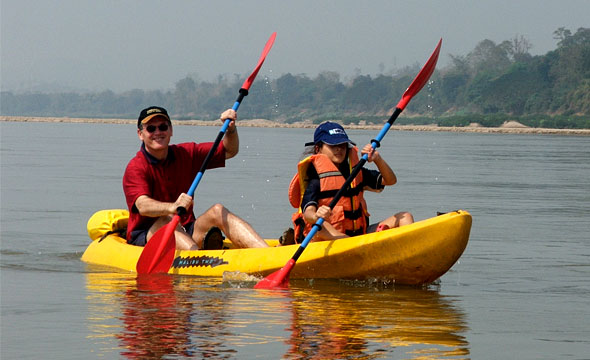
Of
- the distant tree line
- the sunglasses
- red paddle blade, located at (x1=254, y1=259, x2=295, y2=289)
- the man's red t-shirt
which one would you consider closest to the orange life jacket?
red paddle blade, located at (x1=254, y1=259, x2=295, y2=289)

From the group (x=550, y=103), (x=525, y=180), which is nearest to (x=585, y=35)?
(x=550, y=103)

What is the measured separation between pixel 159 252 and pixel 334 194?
54.0 inches

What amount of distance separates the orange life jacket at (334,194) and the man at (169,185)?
20.2 inches

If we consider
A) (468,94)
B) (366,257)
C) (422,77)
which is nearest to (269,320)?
(366,257)

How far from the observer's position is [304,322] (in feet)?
20.6

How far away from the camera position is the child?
7.80 meters

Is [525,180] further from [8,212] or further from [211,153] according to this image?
[211,153]

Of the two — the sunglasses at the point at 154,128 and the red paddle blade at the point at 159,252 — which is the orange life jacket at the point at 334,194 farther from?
the sunglasses at the point at 154,128

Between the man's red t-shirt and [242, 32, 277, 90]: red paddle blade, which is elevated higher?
[242, 32, 277, 90]: red paddle blade

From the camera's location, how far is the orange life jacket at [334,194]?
7.80 metres

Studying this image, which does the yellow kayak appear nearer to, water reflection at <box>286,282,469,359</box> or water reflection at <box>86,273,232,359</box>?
water reflection at <box>286,282,469,359</box>

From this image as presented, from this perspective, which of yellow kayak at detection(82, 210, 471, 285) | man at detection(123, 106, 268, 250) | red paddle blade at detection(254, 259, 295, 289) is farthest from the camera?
man at detection(123, 106, 268, 250)

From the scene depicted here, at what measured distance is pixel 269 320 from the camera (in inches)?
250

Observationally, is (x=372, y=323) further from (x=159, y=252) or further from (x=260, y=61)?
(x=260, y=61)
